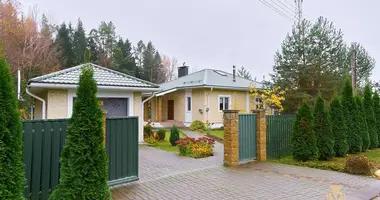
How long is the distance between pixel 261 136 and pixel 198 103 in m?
12.6

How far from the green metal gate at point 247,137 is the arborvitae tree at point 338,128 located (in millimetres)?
3433

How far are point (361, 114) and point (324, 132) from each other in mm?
3563

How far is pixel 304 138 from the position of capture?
9070 millimetres

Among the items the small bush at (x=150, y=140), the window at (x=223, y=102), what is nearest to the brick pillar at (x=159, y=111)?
the window at (x=223, y=102)

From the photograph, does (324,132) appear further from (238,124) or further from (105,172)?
(105,172)

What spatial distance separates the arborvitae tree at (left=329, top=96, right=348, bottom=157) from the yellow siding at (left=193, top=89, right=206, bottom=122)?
11.8 m

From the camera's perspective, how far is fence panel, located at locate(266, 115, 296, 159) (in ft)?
31.6

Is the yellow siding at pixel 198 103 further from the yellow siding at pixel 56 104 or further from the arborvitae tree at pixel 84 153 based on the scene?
the arborvitae tree at pixel 84 153

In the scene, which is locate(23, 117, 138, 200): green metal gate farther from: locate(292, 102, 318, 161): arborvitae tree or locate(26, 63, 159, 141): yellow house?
locate(292, 102, 318, 161): arborvitae tree

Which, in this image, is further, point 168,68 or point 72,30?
point 168,68

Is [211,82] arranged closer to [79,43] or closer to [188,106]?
[188,106]

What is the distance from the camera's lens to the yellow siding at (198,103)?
21.3m

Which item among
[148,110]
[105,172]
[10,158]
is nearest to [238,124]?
[105,172]

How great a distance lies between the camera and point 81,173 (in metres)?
4.08
